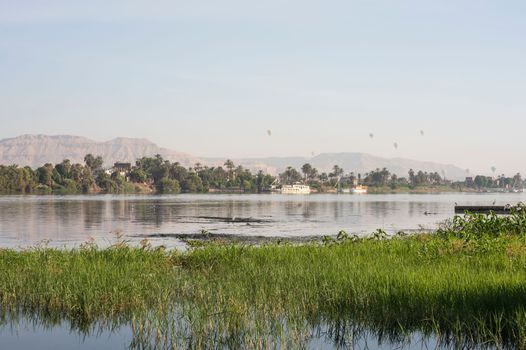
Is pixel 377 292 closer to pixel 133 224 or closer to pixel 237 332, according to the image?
pixel 237 332

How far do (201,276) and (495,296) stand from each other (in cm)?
817

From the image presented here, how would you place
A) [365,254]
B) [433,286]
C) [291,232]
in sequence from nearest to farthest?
1. [433,286]
2. [365,254]
3. [291,232]

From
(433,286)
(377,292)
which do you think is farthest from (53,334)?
(433,286)

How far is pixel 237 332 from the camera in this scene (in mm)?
12930

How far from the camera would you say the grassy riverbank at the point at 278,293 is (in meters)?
12.9

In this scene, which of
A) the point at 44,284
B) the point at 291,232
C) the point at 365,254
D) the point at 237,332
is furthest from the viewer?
the point at 291,232

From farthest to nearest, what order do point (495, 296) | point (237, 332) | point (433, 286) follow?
point (433, 286)
point (495, 296)
point (237, 332)

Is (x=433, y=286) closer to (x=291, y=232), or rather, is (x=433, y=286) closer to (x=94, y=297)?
(x=94, y=297)

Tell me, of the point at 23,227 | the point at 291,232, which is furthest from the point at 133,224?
the point at 291,232

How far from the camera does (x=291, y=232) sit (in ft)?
177

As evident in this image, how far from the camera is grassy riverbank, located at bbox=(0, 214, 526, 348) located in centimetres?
1290

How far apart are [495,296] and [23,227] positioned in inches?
1904

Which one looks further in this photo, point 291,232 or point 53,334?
point 291,232

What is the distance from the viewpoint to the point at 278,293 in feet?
51.2
